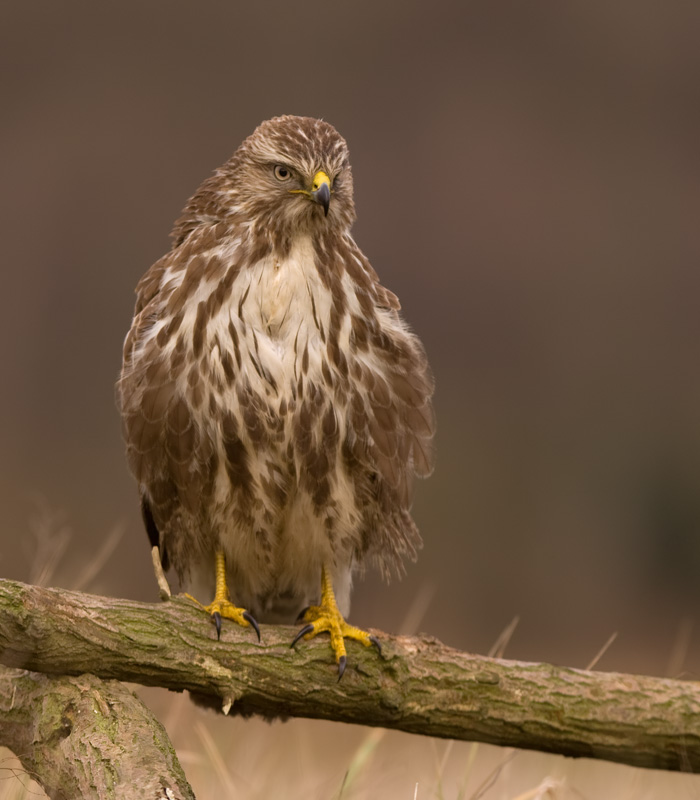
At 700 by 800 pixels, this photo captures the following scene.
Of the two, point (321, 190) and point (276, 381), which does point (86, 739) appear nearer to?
point (276, 381)

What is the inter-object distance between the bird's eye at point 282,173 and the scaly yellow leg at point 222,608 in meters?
1.12

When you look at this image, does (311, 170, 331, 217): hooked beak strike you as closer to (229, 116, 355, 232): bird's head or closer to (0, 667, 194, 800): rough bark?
(229, 116, 355, 232): bird's head

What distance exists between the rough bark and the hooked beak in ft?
4.48

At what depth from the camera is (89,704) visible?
2646mm

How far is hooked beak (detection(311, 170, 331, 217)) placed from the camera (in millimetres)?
3158

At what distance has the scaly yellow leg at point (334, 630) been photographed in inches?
118

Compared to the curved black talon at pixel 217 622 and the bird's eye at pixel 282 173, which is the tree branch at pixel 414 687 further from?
the bird's eye at pixel 282 173

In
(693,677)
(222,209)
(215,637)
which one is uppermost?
(222,209)

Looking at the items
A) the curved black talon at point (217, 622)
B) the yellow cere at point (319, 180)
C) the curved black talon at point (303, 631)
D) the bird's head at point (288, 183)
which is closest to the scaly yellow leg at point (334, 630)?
the curved black talon at point (303, 631)

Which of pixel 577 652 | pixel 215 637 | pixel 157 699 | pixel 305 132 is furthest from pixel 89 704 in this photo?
pixel 577 652

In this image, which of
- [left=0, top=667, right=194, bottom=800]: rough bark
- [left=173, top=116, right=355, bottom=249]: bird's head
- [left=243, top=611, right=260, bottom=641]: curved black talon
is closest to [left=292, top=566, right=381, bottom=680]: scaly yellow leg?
[left=243, top=611, right=260, bottom=641]: curved black talon

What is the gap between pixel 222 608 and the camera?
3.14 meters

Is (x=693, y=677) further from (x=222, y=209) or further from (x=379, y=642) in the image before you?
(x=222, y=209)

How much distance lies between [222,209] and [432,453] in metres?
0.96
